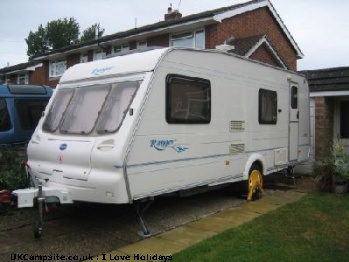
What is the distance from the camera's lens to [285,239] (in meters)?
6.28

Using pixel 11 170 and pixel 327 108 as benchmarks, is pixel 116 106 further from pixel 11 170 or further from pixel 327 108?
pixel 327 108

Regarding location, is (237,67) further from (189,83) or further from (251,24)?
(251,24)

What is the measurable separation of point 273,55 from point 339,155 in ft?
36.9

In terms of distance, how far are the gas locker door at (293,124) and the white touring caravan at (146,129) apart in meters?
1.88

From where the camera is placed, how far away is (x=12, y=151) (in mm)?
8664

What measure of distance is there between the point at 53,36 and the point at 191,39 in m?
43.7

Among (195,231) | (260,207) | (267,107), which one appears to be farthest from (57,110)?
(267,107)

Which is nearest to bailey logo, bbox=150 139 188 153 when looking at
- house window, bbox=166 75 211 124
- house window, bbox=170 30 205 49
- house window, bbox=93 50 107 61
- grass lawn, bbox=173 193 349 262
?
house window, bbox=166 75 211 124

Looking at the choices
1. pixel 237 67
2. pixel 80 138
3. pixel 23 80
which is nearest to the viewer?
pixel 80 138

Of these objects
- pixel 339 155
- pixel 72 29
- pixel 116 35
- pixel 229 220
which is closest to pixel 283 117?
pixel 339 155

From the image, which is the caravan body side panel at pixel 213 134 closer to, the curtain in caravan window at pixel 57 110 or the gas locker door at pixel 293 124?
the gas locker door at pixel 293 124

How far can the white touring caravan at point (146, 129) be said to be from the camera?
5.96 meters

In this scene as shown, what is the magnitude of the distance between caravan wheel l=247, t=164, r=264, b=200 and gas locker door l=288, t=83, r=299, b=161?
159 cm

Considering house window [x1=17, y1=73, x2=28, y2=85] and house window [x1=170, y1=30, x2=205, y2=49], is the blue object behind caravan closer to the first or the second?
house window [x1=170, y1=30, x2=205, y2=49]
